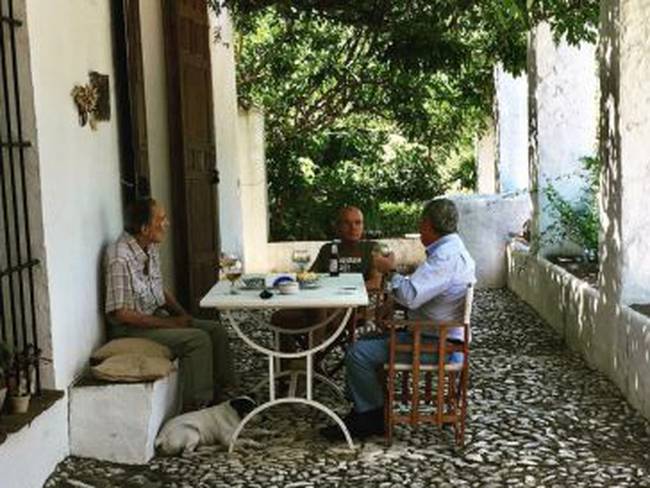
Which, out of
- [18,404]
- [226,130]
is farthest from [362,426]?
[226,130]

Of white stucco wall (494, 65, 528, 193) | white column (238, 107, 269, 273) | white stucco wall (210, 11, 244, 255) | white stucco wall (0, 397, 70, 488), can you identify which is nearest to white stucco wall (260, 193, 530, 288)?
white stucco wall (494, 65, 528, 193)

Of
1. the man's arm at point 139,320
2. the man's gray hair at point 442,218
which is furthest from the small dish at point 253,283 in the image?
the man's gray hair at point 442,218

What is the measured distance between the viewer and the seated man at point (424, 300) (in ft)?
15.3

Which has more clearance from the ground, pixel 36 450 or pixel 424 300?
→ pixel 424 300

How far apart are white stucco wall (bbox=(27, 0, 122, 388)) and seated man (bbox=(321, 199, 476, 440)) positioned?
1410 millimetres

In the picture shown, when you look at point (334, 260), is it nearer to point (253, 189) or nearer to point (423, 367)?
point (423, 367)

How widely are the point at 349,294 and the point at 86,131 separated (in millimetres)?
1657

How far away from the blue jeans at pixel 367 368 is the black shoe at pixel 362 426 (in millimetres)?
31

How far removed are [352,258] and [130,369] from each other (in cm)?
198

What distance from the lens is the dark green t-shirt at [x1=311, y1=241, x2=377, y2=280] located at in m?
6.11

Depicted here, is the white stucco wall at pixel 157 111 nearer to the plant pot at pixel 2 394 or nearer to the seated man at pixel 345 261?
the seated man at pixel 345 261

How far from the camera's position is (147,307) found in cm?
533

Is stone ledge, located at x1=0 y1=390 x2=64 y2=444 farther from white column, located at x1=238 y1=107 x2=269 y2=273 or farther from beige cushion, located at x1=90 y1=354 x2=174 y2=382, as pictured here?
white column, located at x1=238 y1=107 x2=269 y2=273

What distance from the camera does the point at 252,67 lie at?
46.2 feet
